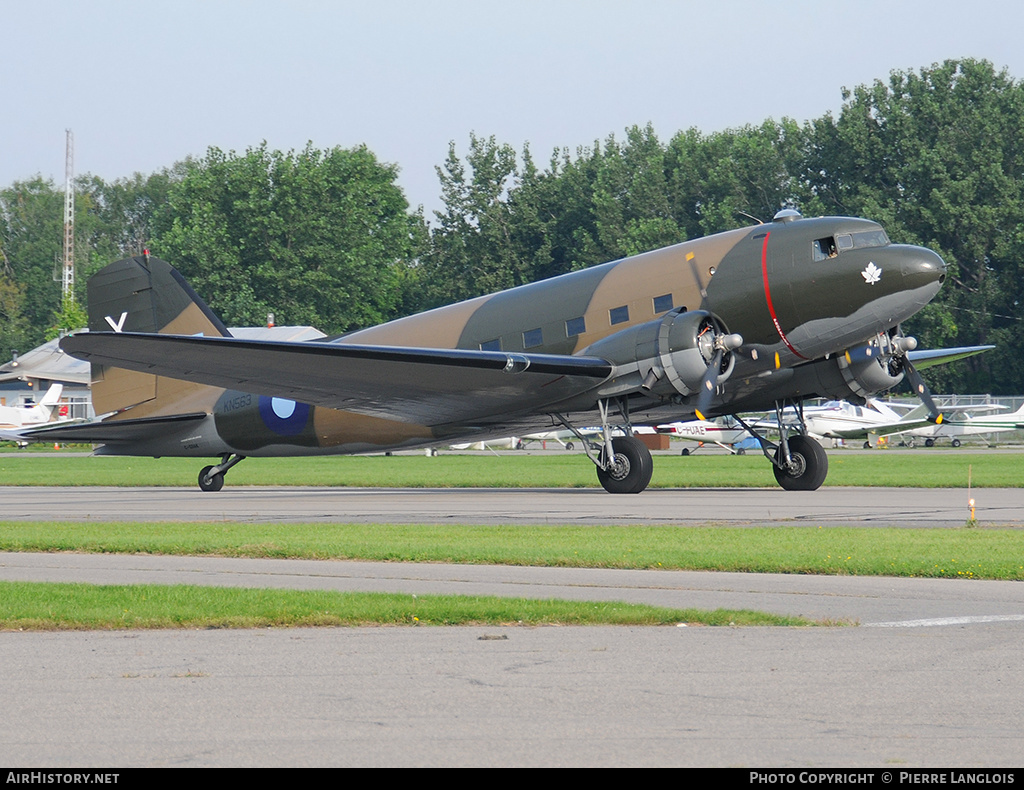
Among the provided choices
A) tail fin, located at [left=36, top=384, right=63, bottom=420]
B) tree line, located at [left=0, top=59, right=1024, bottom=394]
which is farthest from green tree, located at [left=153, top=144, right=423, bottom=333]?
tail fin, located at [left=36, top=384, right=63, bottom=420]

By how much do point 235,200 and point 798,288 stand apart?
88.5 m

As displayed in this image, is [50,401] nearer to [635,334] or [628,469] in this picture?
[628,469]

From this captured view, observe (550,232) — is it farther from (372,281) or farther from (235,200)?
(235,200)

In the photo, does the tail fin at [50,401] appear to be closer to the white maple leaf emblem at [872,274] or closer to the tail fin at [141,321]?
the tail fin at [141,321]

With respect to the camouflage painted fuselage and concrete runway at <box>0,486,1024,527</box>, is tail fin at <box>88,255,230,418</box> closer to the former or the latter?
the camouflage painted fuselage

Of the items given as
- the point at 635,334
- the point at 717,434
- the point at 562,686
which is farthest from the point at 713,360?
the point at 717,434

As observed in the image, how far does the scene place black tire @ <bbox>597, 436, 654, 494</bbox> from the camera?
81.3ft

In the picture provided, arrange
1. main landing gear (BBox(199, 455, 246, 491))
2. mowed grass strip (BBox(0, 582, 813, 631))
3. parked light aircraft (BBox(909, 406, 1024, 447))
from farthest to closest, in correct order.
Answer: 1. parked light aircraft (BBox(909, 406, 1024, 447))
2. main landing gear (BBox(199, 455, 246, 491))
3. mowed grass strip (BBox(0, 582, 813, 631))

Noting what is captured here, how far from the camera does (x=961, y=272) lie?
3378 inches

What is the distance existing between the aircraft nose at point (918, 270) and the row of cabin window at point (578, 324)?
14.8 feet

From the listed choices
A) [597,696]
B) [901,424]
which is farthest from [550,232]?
[597,696]

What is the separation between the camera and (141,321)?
1164 inches

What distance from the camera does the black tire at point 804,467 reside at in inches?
1040

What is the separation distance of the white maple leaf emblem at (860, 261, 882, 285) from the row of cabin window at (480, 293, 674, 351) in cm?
378
